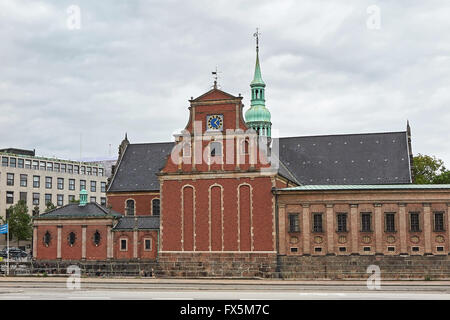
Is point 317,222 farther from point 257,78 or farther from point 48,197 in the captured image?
point 48,197

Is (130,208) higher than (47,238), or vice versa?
(130,208)

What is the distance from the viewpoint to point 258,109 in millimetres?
83062

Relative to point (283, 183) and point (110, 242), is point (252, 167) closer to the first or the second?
point (283, 183)

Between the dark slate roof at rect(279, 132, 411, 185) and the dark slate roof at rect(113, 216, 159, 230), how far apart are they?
14.7m

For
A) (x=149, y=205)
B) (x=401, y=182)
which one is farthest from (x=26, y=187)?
(x=401, y=182)

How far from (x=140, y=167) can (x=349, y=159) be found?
80.5 ft

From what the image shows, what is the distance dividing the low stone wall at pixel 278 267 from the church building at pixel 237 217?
18cm

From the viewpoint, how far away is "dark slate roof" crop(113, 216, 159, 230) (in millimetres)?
64688

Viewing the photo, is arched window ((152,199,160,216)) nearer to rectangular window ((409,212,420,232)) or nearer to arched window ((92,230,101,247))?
arched window ((92,230,101,247))

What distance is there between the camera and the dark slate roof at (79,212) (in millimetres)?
66375

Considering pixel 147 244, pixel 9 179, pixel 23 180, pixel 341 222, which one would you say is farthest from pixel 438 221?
pixel 23 180

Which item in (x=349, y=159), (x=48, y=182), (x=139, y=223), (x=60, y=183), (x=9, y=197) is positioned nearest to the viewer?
(x=139, y=223)

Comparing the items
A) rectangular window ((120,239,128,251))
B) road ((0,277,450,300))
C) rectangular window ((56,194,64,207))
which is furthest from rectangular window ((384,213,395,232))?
rectangular window ((56,194,64,207))
